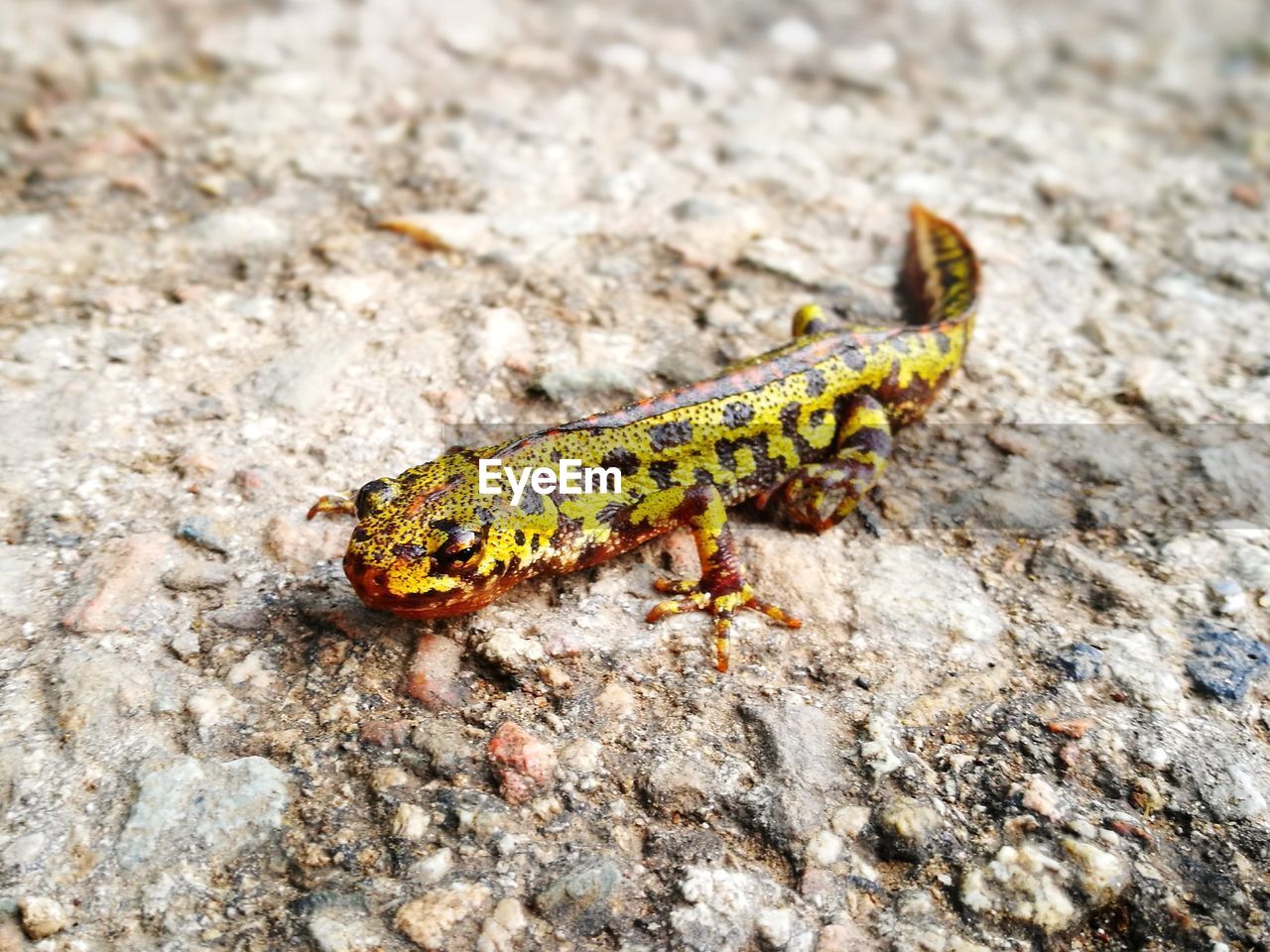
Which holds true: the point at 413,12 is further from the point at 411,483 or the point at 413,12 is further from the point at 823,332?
the point at 411,483

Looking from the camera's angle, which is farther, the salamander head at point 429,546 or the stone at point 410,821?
the salamander head at point 429,546

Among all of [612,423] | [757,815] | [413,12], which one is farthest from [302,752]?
[413,12]

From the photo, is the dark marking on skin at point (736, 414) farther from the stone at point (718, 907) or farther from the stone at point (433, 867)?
the stone at point (433, 867)

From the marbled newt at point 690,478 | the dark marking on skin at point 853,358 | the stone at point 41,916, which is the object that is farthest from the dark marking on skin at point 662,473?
the stone at point 41,916

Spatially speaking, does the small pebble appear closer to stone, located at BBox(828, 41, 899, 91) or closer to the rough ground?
the rough ground

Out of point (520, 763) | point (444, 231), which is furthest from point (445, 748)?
point (444, 231)

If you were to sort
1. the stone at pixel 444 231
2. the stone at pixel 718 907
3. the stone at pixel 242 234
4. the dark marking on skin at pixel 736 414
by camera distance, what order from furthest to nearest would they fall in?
the stone at pixel 444 231, the stone at pixel 242 234, the dark marking on skin at pixel 736 414, the stone at pixel 718 907

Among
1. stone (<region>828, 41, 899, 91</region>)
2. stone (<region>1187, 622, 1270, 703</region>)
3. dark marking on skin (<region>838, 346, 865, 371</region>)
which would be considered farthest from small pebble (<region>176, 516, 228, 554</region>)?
stone (<region>828, 41, 899, 91</region>)

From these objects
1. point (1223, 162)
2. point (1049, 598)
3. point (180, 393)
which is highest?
point (1223, 162)
